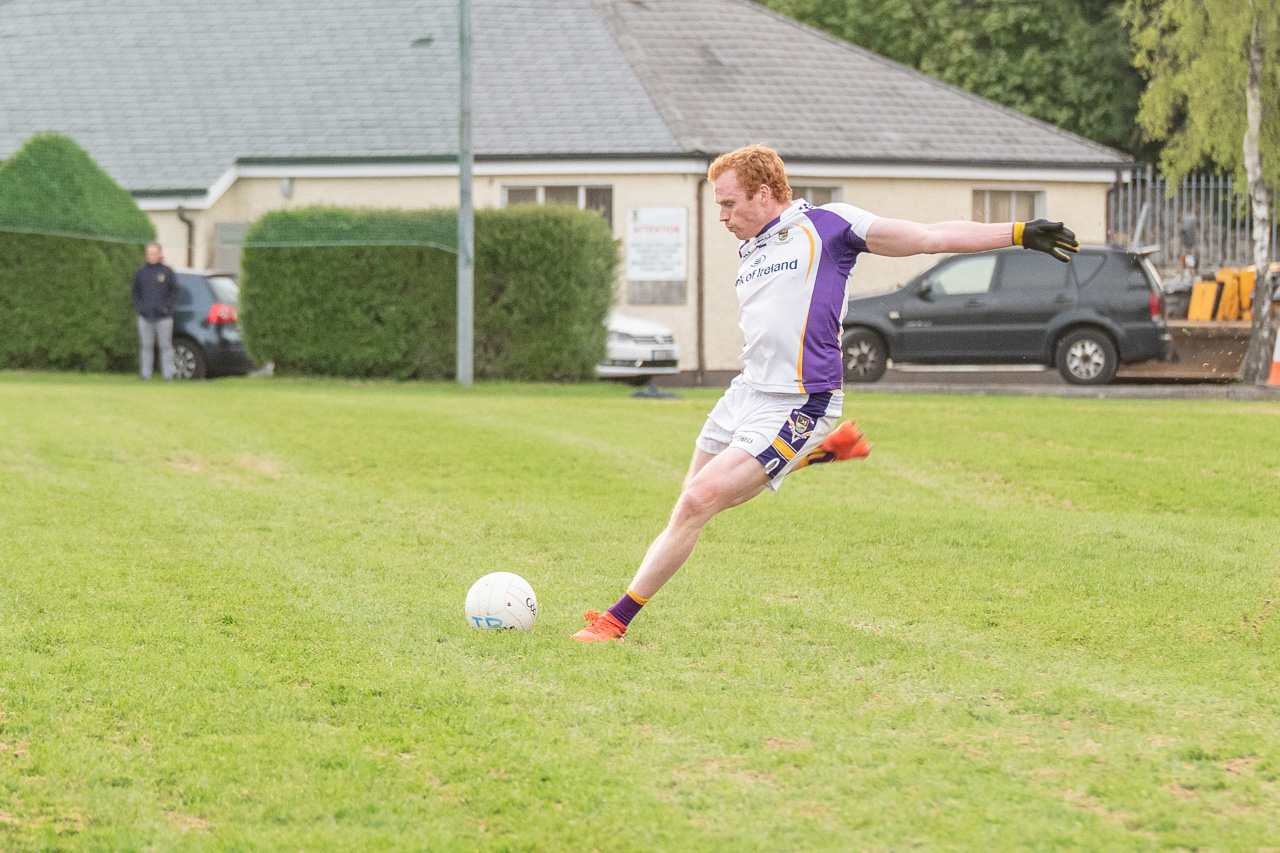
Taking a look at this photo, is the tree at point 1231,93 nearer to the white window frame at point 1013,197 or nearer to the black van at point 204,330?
the white window frame at point 1013,197

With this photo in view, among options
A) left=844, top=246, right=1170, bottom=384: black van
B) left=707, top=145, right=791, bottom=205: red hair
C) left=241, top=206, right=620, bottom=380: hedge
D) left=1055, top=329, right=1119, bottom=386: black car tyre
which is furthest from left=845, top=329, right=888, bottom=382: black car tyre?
left=707, top=145, right=791, bottom=205: red hair

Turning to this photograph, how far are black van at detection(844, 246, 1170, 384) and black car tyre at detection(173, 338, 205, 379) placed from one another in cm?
996

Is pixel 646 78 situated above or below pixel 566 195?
above

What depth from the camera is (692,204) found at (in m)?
27.6

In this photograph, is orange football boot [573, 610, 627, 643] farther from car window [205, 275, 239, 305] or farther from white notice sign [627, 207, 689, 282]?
white notice sign [627, 207, 689, 282]

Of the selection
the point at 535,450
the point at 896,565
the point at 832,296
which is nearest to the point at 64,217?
the point at 535,450

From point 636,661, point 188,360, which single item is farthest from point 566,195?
point 636,661

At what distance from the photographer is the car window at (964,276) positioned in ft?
71.1

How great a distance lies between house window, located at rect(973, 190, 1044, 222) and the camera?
29.4 meters

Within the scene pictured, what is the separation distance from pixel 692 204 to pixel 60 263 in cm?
1069

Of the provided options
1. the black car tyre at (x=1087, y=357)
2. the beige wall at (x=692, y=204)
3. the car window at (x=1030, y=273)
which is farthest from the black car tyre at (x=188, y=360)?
the black car tyre at (x=1087, y=357)

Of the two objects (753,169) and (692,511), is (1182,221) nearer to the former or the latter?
(753,169)

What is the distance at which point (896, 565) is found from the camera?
855cm

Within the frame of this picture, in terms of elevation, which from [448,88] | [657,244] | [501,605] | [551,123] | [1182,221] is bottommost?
[501,605]
